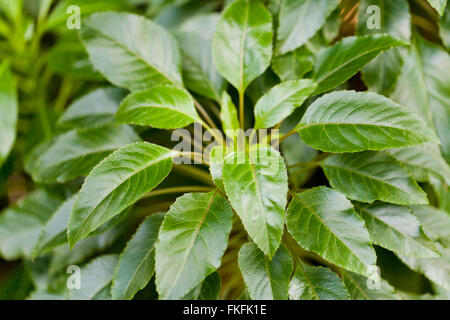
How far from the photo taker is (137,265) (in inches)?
24.8

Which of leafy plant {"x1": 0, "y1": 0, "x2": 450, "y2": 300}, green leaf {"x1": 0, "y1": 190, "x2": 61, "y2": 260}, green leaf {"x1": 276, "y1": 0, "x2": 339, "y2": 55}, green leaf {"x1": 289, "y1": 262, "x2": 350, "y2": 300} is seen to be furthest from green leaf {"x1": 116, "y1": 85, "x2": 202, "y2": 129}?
green leaf {"x1": 0, "y1": 190, "x2": 61, "y2": 260}

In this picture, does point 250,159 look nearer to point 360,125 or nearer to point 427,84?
point 360,125

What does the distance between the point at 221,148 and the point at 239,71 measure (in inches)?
6.5

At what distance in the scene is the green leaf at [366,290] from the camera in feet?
2.15

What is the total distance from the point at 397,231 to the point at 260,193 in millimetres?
251

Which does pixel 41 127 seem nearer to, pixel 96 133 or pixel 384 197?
pixel 96 133

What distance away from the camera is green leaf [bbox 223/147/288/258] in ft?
1.60

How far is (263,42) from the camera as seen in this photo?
689mm

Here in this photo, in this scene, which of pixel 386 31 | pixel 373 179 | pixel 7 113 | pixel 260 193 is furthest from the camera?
pixel 7 113

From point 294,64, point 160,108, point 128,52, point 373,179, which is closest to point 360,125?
point 373,179

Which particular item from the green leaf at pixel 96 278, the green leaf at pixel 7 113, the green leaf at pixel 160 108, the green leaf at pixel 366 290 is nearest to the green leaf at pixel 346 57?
the green leaf at pixel 160 108

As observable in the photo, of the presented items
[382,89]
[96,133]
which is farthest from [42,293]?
[382,89]

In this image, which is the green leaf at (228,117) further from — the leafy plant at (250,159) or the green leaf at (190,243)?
the green leaf at (190,243)
